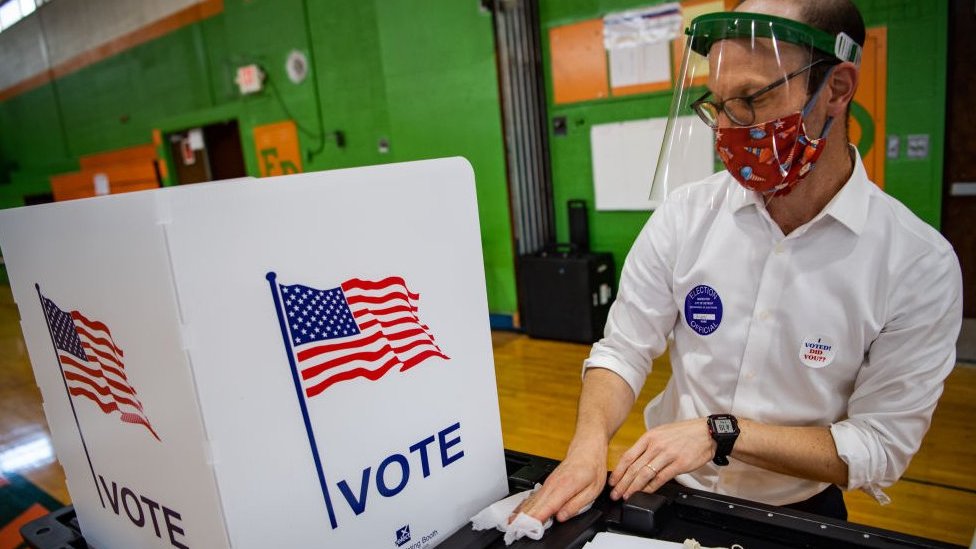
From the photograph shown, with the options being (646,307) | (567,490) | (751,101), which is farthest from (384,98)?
(567,490)

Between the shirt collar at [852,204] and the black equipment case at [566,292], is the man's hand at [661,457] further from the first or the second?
the black equipment case at [566,292]

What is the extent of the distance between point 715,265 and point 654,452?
415 millimetres

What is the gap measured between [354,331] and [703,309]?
74 cm

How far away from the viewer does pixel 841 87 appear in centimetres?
92

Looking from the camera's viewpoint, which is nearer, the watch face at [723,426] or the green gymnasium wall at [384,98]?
the watch face at [723,426]

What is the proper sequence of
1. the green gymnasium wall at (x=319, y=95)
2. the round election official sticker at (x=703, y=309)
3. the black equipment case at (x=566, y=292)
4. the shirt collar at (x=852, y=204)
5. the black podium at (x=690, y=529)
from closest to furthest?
1. the black podium at (x=690, y=529)
2. the shirt collar at (x=852, y=204)
3. the round election official sticker at (x=703, y=309)
4. the black equipment case at (x=566, y=292)
5. the green gymnasium wall at (x=319, y=95)

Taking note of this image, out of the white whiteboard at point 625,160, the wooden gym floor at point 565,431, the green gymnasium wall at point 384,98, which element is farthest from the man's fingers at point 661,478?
the white whiteboard at point 625,160

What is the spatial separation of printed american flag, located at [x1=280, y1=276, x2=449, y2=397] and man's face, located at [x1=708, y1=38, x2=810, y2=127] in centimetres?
63

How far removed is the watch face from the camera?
0.86m

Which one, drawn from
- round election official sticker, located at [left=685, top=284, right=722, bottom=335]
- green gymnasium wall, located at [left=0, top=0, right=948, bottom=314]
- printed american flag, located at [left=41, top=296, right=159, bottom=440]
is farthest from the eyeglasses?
green gymnasium wall, located at [left=0, top=0, right=948, bottom=314]

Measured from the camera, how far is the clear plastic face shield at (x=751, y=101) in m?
0.86

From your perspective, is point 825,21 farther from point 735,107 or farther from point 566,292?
point 566,292

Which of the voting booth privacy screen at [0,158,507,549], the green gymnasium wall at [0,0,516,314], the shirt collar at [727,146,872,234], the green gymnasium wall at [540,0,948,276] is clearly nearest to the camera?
the voting booth privacy screen at [0,158,507,549]

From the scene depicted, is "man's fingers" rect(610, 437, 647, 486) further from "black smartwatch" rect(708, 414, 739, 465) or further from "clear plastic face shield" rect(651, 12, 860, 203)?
"clear plastic face shield" rect(651, 12, 860, 203)
